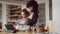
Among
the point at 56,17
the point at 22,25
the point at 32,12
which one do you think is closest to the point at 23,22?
the point at 22,25

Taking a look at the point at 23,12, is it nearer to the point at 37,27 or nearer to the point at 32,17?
the point at 32,17

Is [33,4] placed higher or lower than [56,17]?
higher

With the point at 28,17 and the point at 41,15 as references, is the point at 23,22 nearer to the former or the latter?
the point at 28,17

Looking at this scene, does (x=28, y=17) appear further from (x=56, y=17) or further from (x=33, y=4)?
(x=56, y=17)

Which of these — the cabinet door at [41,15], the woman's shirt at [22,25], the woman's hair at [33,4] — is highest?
the woman's hair at [33,4]

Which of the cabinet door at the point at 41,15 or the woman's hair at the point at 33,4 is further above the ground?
the woman's hair at the point at 33,4

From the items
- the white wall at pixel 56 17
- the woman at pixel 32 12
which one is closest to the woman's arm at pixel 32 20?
the woman at pixel 32 12

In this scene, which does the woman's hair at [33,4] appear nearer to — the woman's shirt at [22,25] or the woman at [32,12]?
the woman at [32,12]

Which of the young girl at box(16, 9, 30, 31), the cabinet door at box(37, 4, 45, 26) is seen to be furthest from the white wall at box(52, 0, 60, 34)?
the young girl at box(16, 9, 30, 31)

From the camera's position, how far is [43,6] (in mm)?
1409

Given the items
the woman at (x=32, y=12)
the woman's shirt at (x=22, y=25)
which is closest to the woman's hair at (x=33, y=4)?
the woman at (x=32, y=12)

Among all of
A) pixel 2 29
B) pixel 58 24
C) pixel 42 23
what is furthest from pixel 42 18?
pixel 2 29

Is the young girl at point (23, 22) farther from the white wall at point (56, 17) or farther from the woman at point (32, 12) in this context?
the white wall at point (56, 17)

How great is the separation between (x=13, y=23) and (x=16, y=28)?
0.20ft
